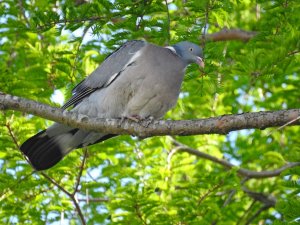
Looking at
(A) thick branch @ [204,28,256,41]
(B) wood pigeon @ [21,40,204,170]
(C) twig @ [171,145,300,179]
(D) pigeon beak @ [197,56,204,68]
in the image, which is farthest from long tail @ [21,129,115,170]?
(A) thick branch @ [204,28,256,41]

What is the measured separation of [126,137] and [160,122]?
6.79 feet

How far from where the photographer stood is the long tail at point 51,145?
5.55 m

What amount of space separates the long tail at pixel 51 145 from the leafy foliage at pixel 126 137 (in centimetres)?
13

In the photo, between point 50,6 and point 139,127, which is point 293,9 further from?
point 50,6

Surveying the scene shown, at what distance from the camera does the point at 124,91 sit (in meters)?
5.29

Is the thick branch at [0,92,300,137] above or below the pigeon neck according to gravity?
below

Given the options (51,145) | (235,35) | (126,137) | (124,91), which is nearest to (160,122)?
(124,91)

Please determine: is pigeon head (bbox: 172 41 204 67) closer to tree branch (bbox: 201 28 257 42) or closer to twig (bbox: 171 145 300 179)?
twig (bbox: 171 145 300 179)

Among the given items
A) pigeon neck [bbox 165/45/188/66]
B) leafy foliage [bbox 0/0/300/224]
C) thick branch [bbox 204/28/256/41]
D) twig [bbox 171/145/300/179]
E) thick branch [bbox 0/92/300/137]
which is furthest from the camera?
thick branch [bbox 204/28/256/41]

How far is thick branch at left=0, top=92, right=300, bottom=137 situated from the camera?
3979mm

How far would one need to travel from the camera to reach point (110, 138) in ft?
19.5

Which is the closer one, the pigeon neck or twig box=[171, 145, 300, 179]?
the pigeon neck

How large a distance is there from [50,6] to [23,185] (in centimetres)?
215

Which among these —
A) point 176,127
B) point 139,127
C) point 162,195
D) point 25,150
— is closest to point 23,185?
point 25,150
